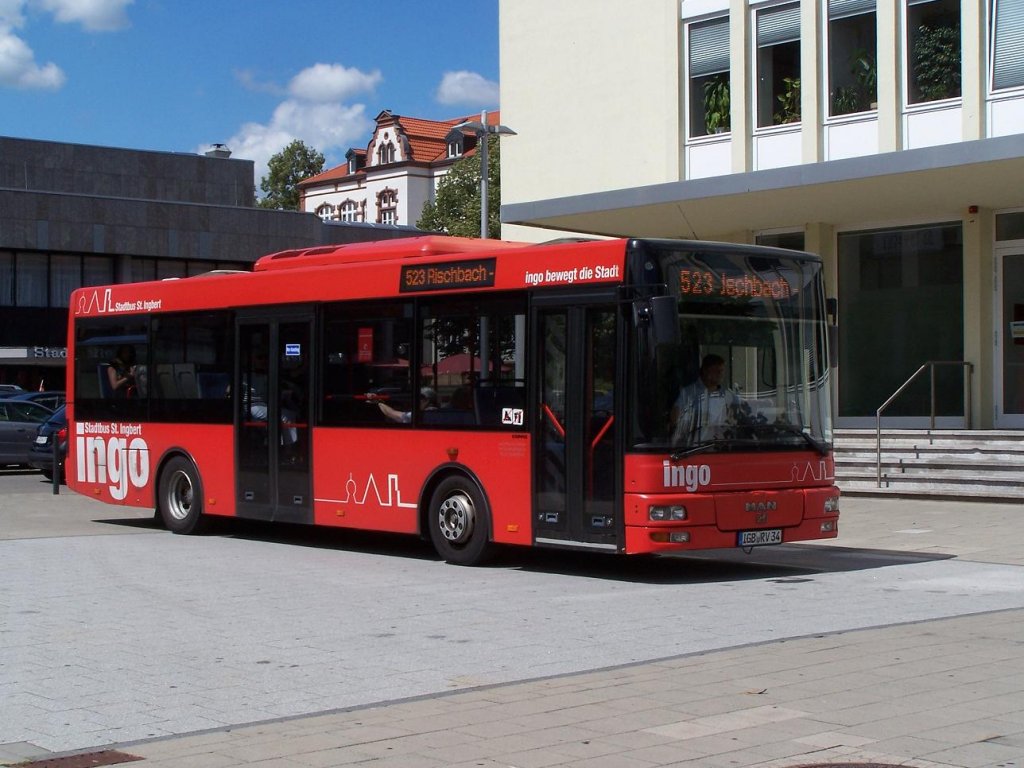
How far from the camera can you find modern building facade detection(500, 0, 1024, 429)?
70.4 ft

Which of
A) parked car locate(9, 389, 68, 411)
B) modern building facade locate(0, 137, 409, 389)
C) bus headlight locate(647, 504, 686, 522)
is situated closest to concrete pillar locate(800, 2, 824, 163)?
bus headlight locate(647, 504, 686, 522)

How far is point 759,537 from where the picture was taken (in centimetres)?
1246

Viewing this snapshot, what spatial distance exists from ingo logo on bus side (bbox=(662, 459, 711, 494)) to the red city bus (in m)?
0.01

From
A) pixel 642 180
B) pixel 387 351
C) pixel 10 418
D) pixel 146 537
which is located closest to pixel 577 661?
pixel 387 351

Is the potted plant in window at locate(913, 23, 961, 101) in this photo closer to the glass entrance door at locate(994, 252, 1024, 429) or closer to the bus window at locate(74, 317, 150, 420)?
the glass entrance door at locate(994, 252, 1024, 429)

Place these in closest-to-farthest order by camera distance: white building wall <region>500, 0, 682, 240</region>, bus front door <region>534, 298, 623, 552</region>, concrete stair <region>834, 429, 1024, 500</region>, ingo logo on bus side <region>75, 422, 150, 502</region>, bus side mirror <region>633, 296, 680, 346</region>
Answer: bus side mirror <region>633, 296, 680, 346</region>, bus front door <region>534, 298, 623, 552</region>, ingo logo on bus side <region>75, 422, 150, 502</region>, concrete stair <region>834, 429, 1024, 500</region>, white building wall <region>500, 0, 682, 240</region>

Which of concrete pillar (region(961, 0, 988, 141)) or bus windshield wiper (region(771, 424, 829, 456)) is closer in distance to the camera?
bus windshield wiper (region(771, 424, 829, 456))

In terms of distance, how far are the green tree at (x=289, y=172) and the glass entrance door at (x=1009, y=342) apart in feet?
334

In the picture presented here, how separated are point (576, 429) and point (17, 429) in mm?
21118

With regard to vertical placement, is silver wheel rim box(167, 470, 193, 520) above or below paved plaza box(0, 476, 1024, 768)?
above

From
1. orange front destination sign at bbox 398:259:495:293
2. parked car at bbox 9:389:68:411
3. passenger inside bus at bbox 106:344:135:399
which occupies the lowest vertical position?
parked car at bbox 9:389:68:411

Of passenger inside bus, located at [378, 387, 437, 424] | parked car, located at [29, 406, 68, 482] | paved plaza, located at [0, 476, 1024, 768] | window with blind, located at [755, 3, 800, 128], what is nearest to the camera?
paved plaza, located at [0, 476, 1024, 768]

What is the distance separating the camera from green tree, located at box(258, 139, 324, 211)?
395 feet

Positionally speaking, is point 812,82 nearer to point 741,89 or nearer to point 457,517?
point 741,89
